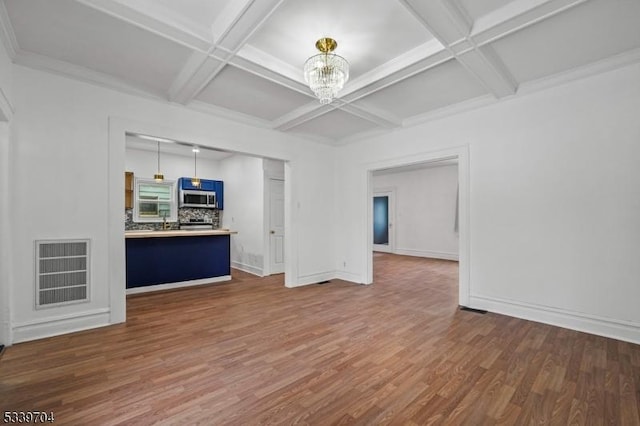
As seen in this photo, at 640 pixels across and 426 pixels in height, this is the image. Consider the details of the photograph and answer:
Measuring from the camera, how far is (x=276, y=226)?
638cm

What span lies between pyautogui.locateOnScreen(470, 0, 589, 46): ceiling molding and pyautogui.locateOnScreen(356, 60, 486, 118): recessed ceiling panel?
521 millimetres

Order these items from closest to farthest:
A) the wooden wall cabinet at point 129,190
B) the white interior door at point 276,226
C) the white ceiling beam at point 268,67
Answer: the white ceiling beam at point 268,67
the white interior door at point 276,226
the wooden wall cabinet at point 129,190

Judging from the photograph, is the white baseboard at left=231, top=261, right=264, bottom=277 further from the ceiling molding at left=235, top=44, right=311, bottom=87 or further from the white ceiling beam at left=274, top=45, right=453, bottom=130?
the ceiling molding at left=235, top=44, right=311, bottom=87

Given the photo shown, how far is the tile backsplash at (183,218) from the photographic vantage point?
6965 millimetres

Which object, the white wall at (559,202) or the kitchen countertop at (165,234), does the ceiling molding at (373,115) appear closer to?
the white wall at (559,202)

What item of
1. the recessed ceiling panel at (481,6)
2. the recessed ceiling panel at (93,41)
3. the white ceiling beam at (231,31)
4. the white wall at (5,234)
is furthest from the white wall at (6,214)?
the recessed ceiling panel at (481,6)

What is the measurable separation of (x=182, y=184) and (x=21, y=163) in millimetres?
4403

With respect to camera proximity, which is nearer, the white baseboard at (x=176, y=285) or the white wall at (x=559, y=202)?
the white wall at (x=559, y=202)

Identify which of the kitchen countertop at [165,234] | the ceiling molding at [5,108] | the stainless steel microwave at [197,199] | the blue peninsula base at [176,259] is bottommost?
the blue peninsula base at [176,259]

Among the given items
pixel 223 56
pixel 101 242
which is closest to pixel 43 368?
pixel 101 242

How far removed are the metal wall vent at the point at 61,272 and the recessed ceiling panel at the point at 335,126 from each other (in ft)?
11.2

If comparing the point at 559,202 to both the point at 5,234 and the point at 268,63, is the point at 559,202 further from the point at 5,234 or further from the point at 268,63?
the point at 5,234

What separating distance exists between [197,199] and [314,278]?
398cm

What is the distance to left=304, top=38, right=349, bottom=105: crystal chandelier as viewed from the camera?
8.29 feet
